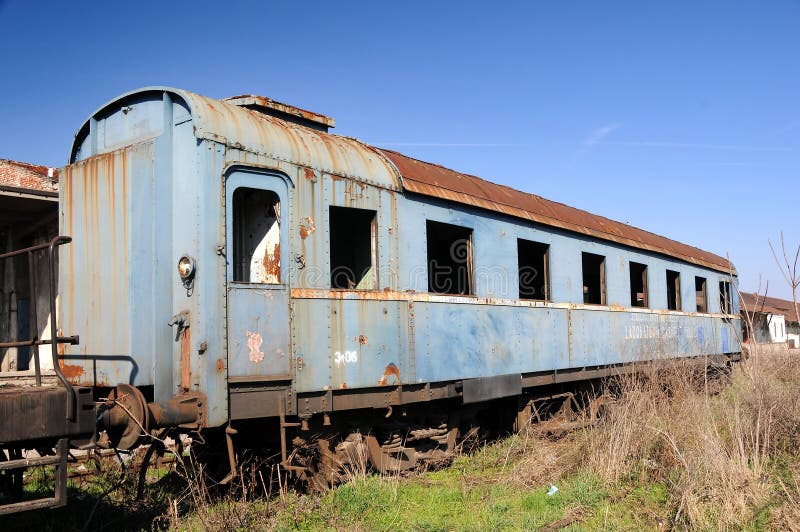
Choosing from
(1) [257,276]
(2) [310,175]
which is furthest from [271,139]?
(1) [257,276]

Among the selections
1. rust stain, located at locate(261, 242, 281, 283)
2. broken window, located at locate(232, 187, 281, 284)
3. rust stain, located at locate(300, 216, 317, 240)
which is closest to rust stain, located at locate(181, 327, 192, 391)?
broken window, located at locate(232, 187, 281, 284)

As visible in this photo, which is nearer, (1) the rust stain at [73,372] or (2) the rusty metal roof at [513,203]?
(1) the rust stain at [73,372]

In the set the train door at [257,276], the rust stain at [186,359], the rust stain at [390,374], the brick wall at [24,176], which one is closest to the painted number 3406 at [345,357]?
the rust stain at [390,374]

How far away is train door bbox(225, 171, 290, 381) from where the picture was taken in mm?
5949

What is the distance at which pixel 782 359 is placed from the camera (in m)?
9.54

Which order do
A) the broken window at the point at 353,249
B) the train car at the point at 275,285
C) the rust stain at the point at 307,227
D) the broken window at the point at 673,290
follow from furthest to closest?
the broken window at the point at 673,290 → the broken window at the point at 353,249 → the rust stain at the point at 307,227 → the train car at the point at 275,285

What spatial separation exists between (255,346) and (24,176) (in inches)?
376

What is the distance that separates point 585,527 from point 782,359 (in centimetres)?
524

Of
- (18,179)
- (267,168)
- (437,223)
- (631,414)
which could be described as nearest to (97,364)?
(267,168)

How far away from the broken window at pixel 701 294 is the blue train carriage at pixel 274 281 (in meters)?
9.04

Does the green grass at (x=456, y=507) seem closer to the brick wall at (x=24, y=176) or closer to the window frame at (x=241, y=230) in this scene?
the window frame at (x=241, y=230)

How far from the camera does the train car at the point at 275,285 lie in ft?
19.3

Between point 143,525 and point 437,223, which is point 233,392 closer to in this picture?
point 143,525

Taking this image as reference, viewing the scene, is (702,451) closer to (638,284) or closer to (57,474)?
(57,474)
